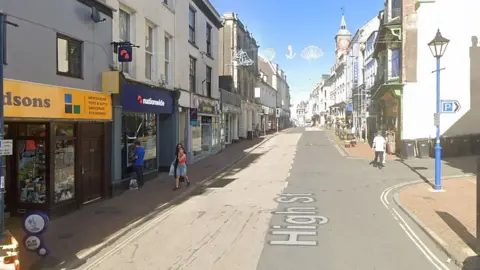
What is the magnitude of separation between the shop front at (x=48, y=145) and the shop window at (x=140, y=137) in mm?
3201

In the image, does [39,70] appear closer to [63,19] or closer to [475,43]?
[63,19]

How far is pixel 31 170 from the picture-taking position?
1027 cm

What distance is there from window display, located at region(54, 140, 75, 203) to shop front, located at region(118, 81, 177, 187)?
2.69m

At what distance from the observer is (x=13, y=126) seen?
33.8 feet

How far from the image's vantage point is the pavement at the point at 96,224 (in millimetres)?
7156

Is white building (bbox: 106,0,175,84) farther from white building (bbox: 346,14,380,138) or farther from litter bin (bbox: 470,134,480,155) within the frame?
white building (bbox: 346,14,380,138)

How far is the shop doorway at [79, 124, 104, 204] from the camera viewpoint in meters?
11.5

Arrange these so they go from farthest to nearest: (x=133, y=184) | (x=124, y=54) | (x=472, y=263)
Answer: (x=133, y=184), (x=124, y=54), (x=472, y=263)

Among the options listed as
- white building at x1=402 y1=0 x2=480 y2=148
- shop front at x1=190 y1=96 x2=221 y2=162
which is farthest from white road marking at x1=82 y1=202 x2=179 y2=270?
white building at x1=402 y1=0 x2=480 y2=148

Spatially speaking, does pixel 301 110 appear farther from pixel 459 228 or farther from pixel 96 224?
pixel 96 224

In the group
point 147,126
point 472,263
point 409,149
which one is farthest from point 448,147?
point 472,263

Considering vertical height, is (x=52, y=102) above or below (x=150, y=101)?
below

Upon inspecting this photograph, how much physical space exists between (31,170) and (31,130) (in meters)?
0.92

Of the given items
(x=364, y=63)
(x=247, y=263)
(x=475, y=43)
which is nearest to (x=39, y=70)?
(x=247, y=263)
